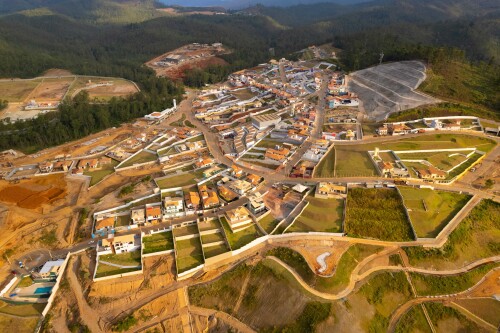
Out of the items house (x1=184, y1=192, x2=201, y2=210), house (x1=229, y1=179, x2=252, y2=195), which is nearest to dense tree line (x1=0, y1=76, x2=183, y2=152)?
house (x1=184, y1=192, x2=201, y2=210)

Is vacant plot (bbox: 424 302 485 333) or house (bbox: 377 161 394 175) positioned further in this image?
house (bbox: 377 161 394 175)

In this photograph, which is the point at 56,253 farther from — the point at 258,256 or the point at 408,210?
the point at 408,210

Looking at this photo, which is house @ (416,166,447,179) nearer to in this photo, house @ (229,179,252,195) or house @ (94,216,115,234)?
house @ (229,179,252,195)

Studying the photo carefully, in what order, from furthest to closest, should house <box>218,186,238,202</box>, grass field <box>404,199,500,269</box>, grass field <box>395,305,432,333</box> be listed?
1. house <box>218,186,238,202</box>
2. grass field <box>404,199,500,269</box>
3. grass field <box>395,305,432,333</box>

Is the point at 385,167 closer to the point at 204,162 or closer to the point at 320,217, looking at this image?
the point at 320,217

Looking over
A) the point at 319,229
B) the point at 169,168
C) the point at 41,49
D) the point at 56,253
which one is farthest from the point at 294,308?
the point at 41,49

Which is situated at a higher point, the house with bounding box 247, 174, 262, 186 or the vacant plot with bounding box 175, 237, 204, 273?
the house with bounding box 247, 174, 262, 186

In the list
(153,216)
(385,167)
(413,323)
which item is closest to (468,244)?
(413,323)

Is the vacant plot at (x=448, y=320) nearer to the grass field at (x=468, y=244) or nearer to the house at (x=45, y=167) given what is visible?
the grass field at (x=468, y=244)
